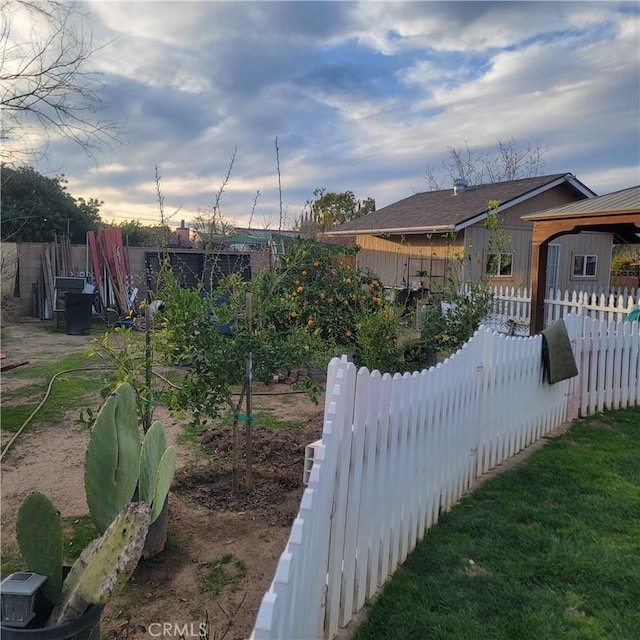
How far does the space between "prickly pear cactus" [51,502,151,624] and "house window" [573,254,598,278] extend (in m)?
17.3

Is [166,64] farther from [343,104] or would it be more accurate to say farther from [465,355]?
[465,355]

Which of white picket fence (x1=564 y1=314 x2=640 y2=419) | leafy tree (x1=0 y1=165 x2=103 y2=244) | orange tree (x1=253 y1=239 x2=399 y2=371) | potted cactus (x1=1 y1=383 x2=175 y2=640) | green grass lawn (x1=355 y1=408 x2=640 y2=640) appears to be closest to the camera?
potted cactus (x1=1 y1=383 x2=175 y2=640)

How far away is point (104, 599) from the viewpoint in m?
1.66

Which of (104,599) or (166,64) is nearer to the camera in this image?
(104,599)

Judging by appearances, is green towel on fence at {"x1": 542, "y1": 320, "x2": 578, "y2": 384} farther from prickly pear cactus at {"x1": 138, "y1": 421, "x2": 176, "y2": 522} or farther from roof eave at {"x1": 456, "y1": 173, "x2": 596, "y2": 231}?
roof eave at {"x1": 456, "y1": 173, "x2": 596, "y2": 231}

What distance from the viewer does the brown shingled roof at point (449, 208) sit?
1457 cm

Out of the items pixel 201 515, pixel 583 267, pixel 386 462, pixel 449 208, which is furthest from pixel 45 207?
pixel 386 462

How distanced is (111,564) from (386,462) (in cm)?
122

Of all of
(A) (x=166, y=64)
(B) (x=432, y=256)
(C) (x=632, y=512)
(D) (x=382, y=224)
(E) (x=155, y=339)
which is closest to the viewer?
(C) (x=632, y=512)

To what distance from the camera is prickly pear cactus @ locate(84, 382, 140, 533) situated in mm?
2338

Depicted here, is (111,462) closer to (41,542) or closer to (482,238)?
(41,542)

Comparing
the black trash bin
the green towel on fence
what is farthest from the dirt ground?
the black trash bin

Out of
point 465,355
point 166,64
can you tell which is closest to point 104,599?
point 465,355

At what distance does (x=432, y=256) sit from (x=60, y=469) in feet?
42.1
